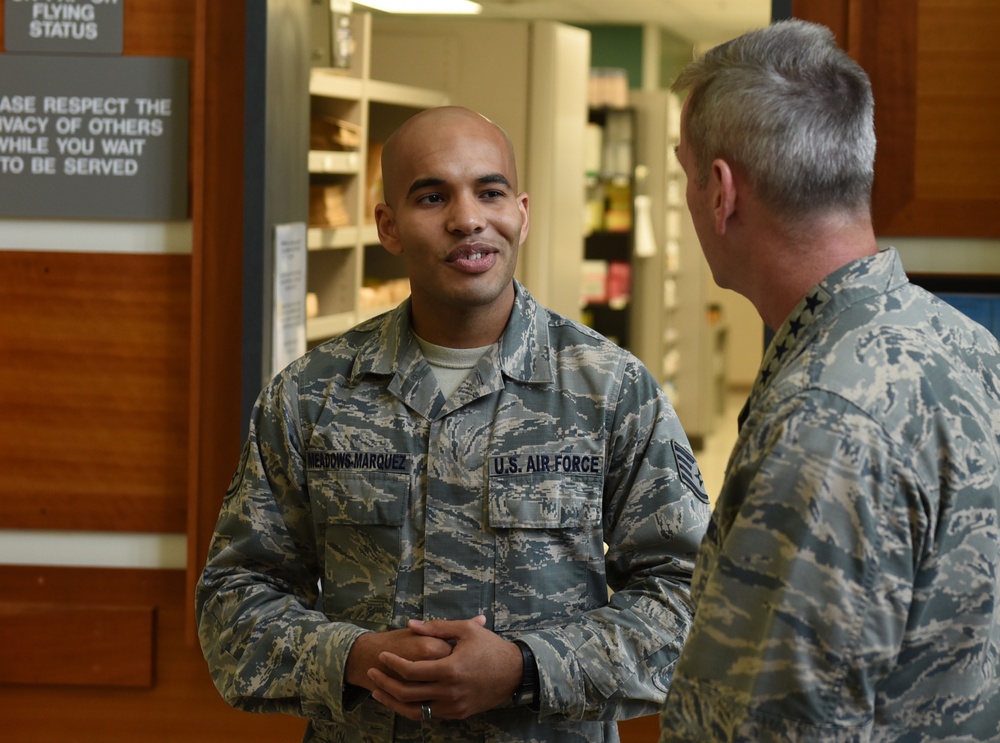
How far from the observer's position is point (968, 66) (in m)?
2.48

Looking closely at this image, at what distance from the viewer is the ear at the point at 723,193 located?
122cm

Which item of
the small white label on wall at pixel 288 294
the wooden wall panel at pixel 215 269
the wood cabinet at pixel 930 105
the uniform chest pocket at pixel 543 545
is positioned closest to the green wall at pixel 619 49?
the small white label on wall at pixel 288 294

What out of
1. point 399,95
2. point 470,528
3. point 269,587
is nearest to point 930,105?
point 470,528

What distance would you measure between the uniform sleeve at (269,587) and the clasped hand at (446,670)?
91mm

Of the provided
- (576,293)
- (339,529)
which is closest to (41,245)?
(339,529)

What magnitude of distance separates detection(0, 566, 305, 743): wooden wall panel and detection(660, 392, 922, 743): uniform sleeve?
182cm

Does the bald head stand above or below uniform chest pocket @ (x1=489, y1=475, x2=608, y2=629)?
above

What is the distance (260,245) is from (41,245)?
52 cm

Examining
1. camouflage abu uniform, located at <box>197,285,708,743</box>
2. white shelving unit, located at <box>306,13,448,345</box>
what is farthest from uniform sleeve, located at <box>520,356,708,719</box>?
white shelving unit, located at <box>306,13,448,345</box>

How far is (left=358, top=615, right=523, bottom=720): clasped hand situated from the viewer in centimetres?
150

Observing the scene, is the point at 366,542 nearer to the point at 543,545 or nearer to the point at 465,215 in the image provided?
the point at 543,545

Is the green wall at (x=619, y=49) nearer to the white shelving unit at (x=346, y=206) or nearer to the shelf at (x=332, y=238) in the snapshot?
the white shelving unit at (x=346, y=206)

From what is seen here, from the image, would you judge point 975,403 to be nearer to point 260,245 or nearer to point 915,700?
point 915,700

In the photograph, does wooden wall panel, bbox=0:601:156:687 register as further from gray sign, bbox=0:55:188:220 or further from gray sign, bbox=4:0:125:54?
gray sign, bbox=4:0:125:54
